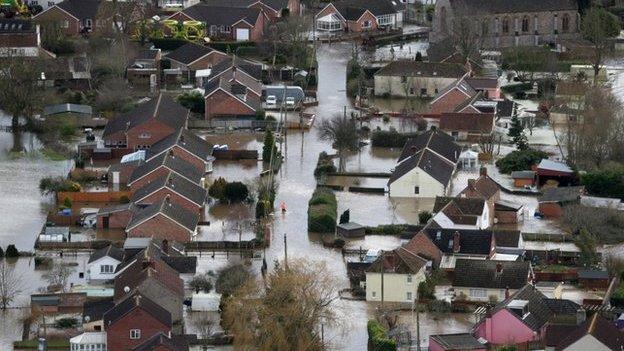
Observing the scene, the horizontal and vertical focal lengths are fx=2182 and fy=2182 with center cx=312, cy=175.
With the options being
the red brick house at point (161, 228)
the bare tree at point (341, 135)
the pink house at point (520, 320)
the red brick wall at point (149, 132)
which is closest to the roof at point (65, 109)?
the red brick wall at point (149, 132)

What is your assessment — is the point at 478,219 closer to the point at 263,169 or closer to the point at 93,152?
the point at 263,169

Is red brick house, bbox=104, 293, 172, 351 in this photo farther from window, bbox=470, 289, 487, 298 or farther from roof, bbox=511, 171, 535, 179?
roof, bbox=511, 171, 535, 179

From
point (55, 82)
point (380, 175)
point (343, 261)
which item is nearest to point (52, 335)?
point (343, 261)

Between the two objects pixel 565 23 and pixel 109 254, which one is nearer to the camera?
pixel 109 254

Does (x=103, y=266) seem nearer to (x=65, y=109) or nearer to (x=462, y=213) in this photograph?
(x=462, y=213)

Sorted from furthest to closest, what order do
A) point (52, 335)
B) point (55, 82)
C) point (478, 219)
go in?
1. point (55, 82)
2. point (478, 219)
3. point (52, 335)

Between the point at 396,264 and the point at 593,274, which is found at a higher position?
the point at 396,264

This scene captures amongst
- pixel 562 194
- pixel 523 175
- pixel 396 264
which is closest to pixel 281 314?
pixel 396 264
